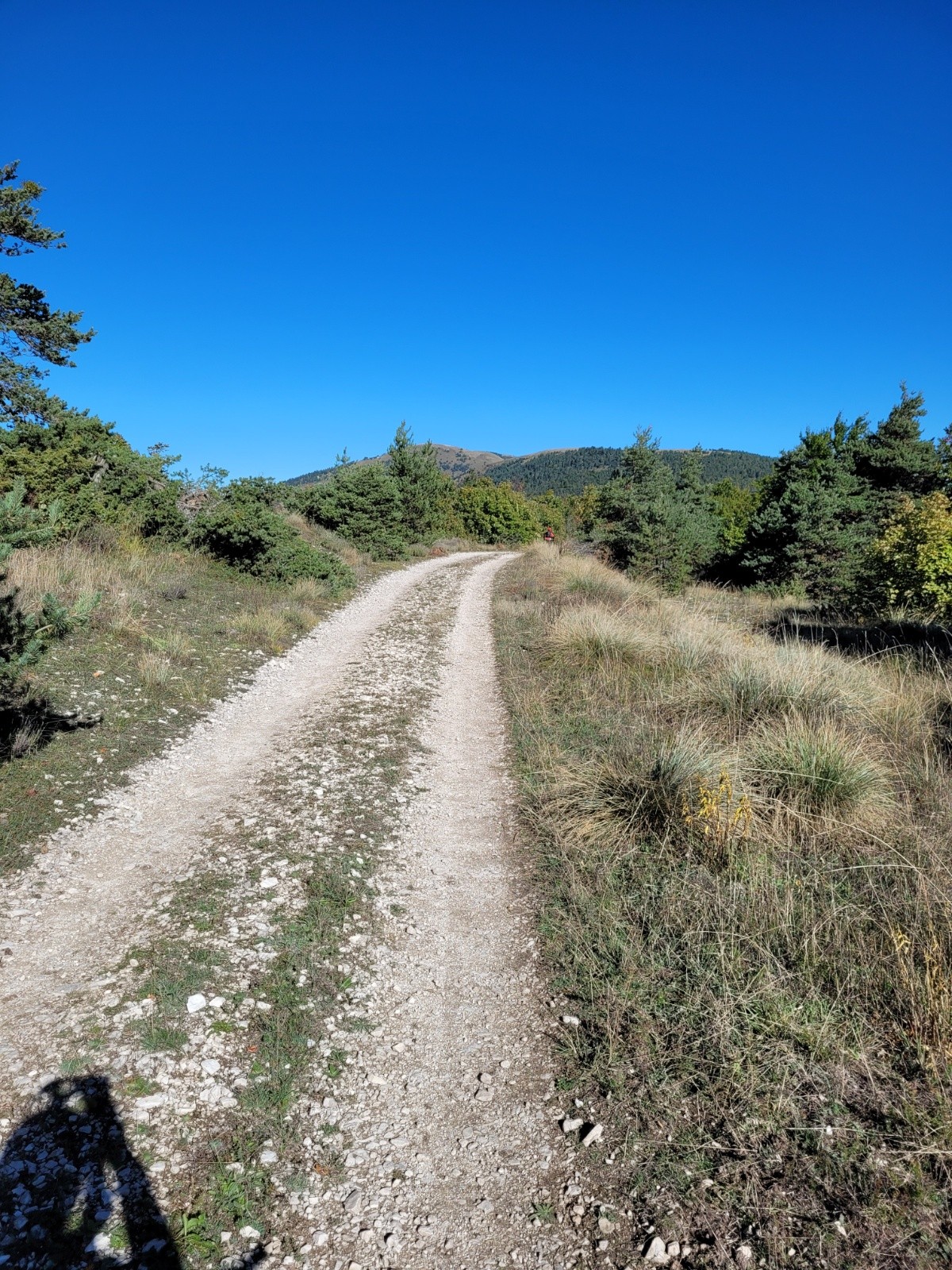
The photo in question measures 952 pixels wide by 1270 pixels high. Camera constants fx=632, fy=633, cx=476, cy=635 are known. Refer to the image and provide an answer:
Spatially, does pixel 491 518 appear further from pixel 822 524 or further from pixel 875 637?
pixel 875 637

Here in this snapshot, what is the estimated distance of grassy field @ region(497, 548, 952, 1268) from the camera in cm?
252

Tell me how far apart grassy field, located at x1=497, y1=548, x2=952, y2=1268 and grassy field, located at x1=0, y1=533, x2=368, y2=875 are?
413 cm

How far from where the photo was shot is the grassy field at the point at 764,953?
2516mm

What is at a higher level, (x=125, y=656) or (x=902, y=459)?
(x=902, y=459)

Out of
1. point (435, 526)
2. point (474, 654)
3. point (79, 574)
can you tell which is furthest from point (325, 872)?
point (435, 526)

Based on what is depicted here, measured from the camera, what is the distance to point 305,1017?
3.47 meters

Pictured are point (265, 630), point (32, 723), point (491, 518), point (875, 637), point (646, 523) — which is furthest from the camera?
point (491, 518)

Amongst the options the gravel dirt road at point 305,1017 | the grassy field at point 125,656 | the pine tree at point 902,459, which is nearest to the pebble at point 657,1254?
the gravel dirt road at point 305,1017

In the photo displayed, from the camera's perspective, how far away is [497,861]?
5.30 metres

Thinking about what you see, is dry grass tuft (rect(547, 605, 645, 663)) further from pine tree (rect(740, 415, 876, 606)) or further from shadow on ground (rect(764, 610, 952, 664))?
pine tree (rect(740, 415, 876, 606))

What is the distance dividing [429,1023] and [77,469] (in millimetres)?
14782

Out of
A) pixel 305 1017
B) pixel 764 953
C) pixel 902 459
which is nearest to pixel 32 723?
pixel 305 1017

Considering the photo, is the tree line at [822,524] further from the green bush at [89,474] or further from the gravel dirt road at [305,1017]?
the green bush at [89,474]

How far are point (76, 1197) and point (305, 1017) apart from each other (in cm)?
121
